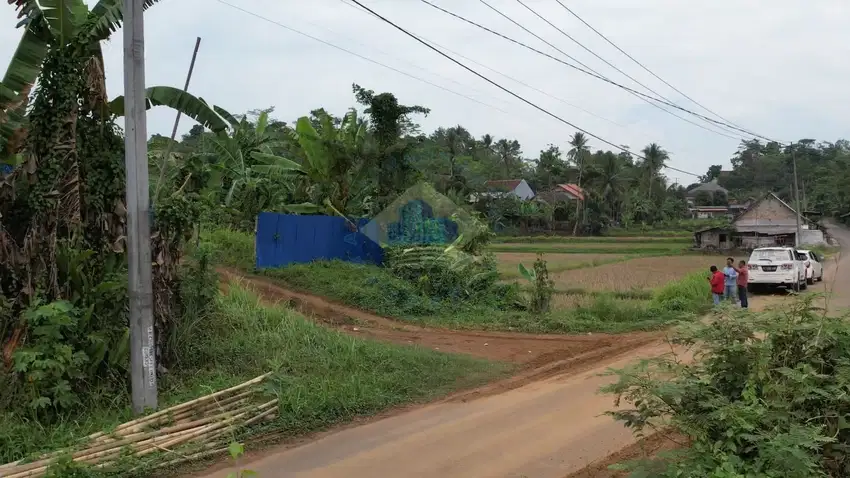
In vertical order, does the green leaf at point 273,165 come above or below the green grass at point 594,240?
above

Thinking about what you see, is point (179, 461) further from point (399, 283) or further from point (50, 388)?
point (399, 283)

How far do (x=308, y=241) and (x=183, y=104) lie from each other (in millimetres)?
11642

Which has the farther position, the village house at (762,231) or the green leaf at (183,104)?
the village house at (762,231)

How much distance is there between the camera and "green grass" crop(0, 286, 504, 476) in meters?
6.85

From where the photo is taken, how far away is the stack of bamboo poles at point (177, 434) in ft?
19.4

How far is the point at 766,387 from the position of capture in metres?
4.64

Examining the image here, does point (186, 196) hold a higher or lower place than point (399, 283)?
higher

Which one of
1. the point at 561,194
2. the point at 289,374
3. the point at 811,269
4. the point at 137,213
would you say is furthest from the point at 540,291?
the point at 561,194

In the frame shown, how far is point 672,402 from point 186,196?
21.0 ft

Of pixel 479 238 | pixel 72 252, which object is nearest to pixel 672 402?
pixel 72 252

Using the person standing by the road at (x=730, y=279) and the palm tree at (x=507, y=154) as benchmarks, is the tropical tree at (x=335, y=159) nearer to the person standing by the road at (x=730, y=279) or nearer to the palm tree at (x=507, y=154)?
the person standing by the road at (x=730, y=279)

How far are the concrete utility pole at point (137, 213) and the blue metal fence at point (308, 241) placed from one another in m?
11.6

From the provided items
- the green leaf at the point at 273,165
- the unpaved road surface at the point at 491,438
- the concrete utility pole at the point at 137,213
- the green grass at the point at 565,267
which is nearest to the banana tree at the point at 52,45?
the concrete utility pole at the point at 137,213

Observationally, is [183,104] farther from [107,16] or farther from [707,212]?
[707,212]
